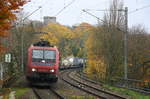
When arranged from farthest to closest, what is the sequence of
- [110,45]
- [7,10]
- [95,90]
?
[110,45], [95,90], [7,10]

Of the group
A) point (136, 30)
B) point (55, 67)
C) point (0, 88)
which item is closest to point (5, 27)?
point (0, 88)

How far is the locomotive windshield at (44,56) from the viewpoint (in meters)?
22.6

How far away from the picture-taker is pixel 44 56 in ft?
74.9

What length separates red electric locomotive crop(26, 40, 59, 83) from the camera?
2216 cm

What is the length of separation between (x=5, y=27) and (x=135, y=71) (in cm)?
2870

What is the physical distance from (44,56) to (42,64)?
2.43ft

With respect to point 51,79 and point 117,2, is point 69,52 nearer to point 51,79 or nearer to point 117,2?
point 117,2

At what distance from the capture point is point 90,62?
42.7m

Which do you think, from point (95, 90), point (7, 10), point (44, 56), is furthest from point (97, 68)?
point (7, 10)

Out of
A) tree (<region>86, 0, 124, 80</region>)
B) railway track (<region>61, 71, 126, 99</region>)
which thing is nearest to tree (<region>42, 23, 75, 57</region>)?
tree (<region>86, 0, 124, 80</region>)

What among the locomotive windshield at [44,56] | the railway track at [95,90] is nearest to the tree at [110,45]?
the railway track at [95,90]

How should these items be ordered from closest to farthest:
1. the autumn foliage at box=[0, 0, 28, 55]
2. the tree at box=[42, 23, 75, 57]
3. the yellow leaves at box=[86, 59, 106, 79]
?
1. the autumn foliage at box=[0, 0, 28, 55]
2. the yellow leaves at box=[86, 59, 106, 79]
3. the tree at box=[42, 23, 75, 57]

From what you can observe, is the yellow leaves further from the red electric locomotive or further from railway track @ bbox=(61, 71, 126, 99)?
the red electric locomotive

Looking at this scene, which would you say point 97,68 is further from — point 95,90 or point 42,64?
point 42,64
